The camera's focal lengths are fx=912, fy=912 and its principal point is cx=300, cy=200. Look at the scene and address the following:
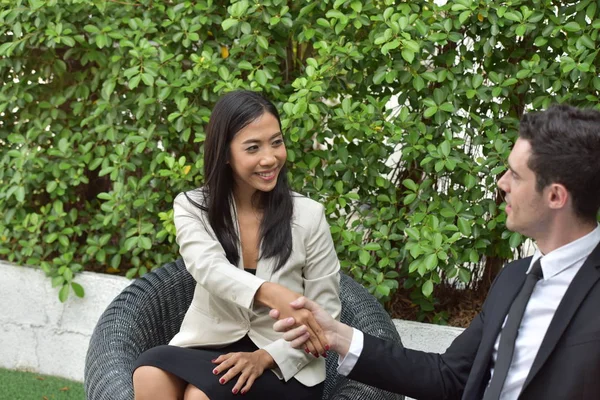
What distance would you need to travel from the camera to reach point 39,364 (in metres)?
4.80

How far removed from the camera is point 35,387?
15.0ft

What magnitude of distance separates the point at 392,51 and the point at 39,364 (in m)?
2.47

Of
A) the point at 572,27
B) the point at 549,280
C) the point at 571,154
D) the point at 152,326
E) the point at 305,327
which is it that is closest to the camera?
the point at 571,154

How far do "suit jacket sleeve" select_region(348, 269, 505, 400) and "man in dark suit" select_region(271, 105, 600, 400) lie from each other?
0.12 m

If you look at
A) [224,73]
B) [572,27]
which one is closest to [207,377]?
[224,73]

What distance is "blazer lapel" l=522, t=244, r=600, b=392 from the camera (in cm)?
222

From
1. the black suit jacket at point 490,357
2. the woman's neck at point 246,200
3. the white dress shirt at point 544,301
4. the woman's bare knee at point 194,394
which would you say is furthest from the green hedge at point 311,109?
the white dress shirt at point 544,301

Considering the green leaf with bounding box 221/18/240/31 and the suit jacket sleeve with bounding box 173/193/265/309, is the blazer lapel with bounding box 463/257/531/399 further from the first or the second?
the green leaf with bounding box 221/18/240/31

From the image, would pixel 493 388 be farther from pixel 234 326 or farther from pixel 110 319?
pixel 110 319

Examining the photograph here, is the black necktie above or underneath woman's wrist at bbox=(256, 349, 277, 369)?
above

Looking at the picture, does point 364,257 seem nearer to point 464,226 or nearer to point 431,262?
point 431,262

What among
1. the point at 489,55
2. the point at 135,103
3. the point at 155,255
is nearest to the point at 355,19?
the point at 489,55

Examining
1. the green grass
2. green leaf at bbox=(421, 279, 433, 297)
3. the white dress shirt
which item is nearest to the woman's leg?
the white dress shirt

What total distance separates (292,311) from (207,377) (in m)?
0.34
